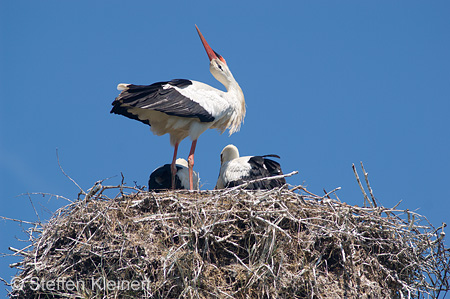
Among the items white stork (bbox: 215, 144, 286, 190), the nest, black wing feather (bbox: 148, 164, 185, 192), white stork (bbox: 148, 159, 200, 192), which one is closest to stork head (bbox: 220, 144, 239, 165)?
white stork (bbox: 215, 144, 286, 190)

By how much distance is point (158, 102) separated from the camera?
8922 mm

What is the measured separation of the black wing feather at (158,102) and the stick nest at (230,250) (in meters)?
1.50

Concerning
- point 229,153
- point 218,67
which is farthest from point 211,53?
point 229,153

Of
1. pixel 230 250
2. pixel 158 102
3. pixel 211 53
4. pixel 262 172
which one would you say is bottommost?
pixel 230 250

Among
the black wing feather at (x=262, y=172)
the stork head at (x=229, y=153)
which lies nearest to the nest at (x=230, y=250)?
the black wing feather at (x=262, y=172)

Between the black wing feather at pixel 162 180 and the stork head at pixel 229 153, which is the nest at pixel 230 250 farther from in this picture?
the stork head at pixel 229 153

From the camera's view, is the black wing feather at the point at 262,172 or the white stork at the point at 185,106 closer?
the white stork at the point at 185,106

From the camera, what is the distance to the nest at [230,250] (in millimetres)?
7000

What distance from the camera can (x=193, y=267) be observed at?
22.8ft

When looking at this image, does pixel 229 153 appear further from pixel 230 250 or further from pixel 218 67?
pixel 230 250

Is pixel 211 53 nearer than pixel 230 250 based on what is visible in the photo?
No

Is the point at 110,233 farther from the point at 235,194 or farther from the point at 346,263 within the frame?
the point at 346,263

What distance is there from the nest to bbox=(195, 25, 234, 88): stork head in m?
2.95

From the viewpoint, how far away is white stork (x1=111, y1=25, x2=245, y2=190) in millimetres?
8938
